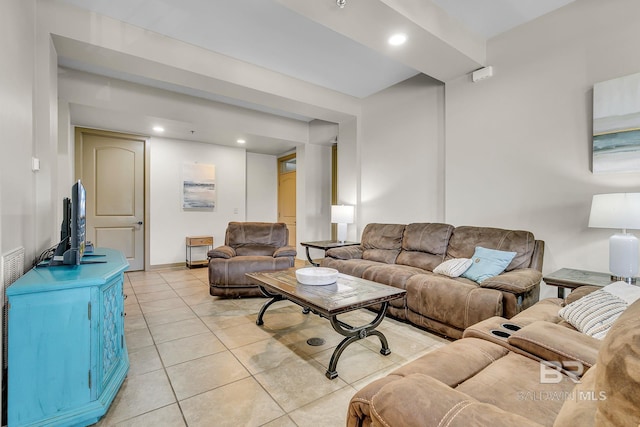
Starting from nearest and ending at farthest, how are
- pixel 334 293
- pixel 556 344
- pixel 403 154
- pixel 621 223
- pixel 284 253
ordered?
1. pixel 556 344
2. pixel 621 223
3. pixel 334 293
4. pixel 284 253
5. pixel 403 154

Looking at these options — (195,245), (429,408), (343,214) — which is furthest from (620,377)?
(195,245)

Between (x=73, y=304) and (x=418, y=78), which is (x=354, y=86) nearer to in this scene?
(x=418, y=78)

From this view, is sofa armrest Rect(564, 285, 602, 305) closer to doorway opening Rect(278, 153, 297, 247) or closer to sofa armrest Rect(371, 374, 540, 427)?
sofa armrest Rect(371, 374, 540, 427)

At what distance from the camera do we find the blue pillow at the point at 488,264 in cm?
262

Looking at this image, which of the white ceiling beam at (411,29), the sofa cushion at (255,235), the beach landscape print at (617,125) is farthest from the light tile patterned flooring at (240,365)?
the white ceiling beam at (411,29)

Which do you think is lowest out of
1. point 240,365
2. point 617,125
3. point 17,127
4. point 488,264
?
point 240,365

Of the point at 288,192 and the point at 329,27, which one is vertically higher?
the point at 329,27

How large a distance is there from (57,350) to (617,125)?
3.96 metres

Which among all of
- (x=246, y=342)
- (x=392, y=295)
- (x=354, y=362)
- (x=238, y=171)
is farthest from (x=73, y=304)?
(x=238, y=171)

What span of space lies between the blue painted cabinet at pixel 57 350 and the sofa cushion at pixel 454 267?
2646 millimetres

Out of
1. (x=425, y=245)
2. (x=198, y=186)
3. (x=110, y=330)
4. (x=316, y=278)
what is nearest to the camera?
(x=110, y=330)

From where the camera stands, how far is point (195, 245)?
18.0 ft

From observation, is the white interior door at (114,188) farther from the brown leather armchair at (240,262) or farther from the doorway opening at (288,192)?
the doorway opening at (288,192)

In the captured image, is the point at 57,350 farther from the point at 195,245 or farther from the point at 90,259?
the point at 195,245
